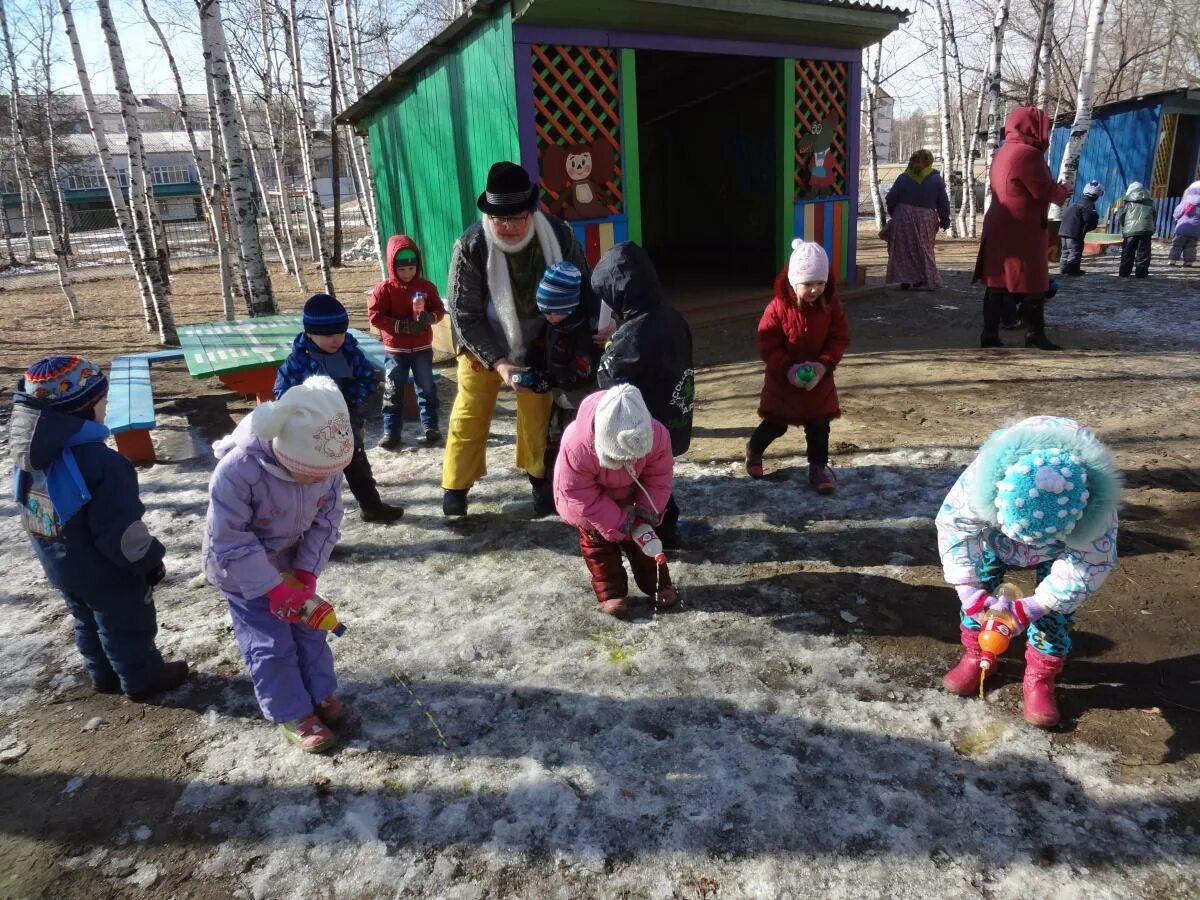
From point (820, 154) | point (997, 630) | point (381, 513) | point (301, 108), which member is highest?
point (301, 108)

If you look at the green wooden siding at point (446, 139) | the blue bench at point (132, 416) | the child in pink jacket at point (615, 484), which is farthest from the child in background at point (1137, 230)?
the blue bench at point (132, 416)

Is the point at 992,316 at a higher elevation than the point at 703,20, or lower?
lower

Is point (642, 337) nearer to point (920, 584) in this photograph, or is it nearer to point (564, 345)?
point (564, 345)

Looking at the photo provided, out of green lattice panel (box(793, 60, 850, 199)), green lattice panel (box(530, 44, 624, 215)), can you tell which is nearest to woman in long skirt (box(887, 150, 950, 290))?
green lattice panel (box(793, 60, 850, 199))

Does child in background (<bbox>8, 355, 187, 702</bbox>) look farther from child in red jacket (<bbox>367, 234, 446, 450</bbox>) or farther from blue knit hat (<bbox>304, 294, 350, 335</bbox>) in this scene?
child in red jacket (<bbox>367, 234, 446, 450</bbox>)

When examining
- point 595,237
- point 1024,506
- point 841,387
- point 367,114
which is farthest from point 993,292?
point 367,114

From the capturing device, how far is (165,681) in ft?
9.32

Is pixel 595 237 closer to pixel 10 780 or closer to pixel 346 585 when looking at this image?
pixel 346 585

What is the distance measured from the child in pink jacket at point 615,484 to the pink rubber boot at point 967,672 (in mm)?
1091

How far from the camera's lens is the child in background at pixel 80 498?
8.09ft

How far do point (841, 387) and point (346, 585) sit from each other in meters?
4.24

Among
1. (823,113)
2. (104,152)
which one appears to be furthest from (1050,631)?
(104,152)

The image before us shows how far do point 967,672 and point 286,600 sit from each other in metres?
2.26

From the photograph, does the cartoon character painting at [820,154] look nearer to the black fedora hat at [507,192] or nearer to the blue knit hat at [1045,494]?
the black fedora hat at [507,192]
